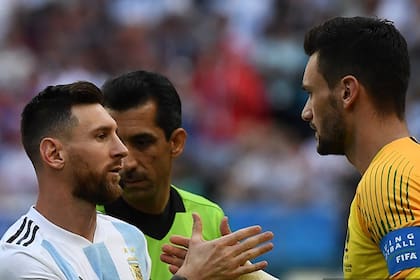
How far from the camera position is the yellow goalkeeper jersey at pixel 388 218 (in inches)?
171

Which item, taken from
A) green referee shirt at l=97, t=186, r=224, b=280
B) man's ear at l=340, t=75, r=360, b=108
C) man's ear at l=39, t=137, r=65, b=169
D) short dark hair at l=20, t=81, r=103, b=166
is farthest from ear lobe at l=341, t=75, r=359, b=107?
green referee shirt at l=97, t=186, r=224, b=280

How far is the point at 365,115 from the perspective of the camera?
15.6ft

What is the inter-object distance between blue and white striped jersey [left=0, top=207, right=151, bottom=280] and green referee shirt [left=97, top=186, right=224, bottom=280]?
57 cm

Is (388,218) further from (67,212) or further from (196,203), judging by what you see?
(196,203)

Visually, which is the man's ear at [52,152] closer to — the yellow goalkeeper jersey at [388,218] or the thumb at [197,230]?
the thumb at [197,230]

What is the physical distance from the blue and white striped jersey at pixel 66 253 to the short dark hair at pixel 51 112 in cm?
34

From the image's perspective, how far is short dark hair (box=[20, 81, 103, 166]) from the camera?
16.6ft

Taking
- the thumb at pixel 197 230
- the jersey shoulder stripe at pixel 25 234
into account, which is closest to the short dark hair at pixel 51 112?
the jersey shoulder stripe at pixel 25 234

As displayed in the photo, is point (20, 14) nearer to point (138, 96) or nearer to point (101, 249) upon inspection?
point (138, 96)

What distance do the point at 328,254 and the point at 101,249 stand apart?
5952 mm

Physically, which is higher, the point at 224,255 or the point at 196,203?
the point at 196,203

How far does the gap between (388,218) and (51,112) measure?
1.65 m

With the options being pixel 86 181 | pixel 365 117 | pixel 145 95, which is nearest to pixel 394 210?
pixel 365 117

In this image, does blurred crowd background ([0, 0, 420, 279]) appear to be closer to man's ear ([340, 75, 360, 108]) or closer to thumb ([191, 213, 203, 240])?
thumb ([191, 213, 203, 240])
